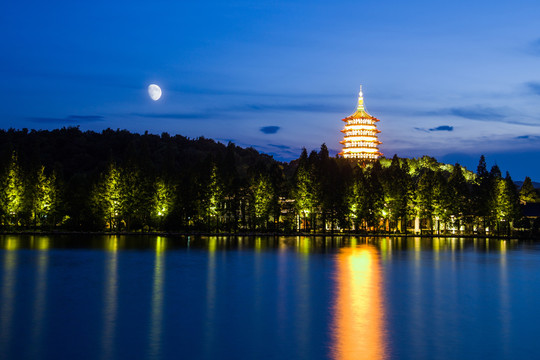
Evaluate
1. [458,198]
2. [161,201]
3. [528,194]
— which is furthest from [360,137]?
[161,201]

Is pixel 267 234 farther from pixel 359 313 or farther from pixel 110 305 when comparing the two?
pixel 359 313

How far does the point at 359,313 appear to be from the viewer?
2412 centimetres

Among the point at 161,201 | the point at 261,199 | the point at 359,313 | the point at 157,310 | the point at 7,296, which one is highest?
the point at 261,199

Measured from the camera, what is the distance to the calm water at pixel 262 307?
60.2ft

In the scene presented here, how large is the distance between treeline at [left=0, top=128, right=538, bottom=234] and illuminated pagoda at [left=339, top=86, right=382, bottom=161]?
191ft

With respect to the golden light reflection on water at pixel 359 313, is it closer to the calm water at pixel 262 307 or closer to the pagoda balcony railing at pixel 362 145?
the calm water at pixel 262 307

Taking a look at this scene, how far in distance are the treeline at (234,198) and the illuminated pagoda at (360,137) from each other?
191 feet

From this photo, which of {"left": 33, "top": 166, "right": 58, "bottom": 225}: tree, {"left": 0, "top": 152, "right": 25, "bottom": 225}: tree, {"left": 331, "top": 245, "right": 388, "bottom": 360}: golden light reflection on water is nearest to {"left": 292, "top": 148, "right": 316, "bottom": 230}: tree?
{"left": 33, "top": 166, "right": 58, "bottom": 225}: tree

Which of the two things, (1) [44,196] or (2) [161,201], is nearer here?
(1) [44,196]

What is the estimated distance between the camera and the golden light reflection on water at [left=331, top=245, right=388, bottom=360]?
1819cm

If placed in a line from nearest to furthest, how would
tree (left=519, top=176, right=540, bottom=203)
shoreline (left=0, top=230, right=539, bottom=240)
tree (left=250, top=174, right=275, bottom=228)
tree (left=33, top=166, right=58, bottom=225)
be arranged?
shoreline (left=0, top=230, right=539, bottom=240)
tree (left=33, top=166, right=58, bottom=225)
tree (left=250, top=174, right=275, bottom=228)
tree (left=519, top=176, right=540, bottom=203)

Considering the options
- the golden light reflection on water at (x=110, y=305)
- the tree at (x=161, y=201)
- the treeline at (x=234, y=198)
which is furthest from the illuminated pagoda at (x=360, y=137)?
the golden light reflection on water at (x=110, y=305)

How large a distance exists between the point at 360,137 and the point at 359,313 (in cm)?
12599

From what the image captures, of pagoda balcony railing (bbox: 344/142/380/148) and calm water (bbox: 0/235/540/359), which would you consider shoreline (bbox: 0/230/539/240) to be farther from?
pagoda balcony railing (bbox: 344/142/380/148)
